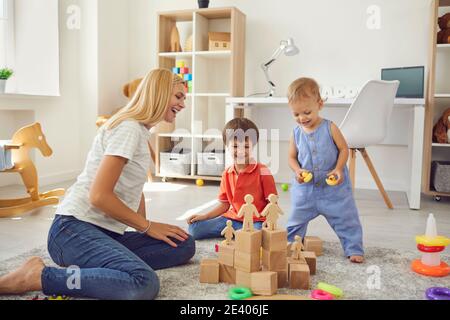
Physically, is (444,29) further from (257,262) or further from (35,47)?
(35,47)

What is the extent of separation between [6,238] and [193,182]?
1787 millimetres

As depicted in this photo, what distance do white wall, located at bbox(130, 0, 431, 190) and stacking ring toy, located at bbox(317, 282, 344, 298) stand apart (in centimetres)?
229

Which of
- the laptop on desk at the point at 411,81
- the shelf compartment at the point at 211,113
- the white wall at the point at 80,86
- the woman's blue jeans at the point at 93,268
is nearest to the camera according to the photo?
the woman's blue jeans at the point at 93,268

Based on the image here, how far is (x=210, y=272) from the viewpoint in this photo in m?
1.40

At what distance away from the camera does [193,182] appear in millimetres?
3592

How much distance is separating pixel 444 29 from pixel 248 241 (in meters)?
2.38

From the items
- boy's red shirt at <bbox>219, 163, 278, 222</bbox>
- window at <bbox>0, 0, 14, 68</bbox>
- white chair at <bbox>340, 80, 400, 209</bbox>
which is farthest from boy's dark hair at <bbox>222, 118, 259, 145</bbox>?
window at <bbox>0, 0, 14, 68</bbox>

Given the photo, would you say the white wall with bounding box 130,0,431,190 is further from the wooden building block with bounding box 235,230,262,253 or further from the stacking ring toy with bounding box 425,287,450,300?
the wooden building block with bounding box 235,230,262,253

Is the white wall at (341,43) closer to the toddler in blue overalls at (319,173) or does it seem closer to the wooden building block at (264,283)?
the toddler in blue overalls at (319,173)

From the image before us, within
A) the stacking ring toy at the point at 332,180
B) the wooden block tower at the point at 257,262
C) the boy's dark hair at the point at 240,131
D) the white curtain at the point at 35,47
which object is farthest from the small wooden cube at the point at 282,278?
the white curtain at the point at 35,47

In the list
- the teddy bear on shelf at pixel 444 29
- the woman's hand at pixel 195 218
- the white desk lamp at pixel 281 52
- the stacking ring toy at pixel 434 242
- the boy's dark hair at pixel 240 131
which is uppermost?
the teddy bear on shelf at pixel 444 29

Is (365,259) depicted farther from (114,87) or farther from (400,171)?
(114,87)

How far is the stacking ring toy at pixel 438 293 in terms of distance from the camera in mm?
1285

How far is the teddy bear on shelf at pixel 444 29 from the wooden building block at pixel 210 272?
2.36 metres
